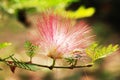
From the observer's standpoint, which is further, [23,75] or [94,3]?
[94,3]

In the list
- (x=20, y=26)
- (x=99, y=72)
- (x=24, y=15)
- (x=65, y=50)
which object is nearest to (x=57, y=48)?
(x=65, y=50)

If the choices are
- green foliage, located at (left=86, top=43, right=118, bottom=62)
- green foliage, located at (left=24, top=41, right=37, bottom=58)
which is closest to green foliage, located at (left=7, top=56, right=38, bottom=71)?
green foliage, located at (left=24, top=41, right=37, bottom=58)

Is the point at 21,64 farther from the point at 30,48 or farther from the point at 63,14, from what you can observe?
the point at 63,14

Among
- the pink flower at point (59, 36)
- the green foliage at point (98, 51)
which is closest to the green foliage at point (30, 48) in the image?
the pink flower at point (59, 36)

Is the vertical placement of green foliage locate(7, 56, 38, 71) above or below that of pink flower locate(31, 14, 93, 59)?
below

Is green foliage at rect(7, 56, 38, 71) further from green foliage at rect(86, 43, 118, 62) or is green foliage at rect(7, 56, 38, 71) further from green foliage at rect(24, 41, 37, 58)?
green foliage at rect(86, 43, 118, 62)

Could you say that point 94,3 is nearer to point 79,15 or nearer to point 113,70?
point 113,70

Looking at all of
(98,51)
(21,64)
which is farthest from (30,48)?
(98,51)
